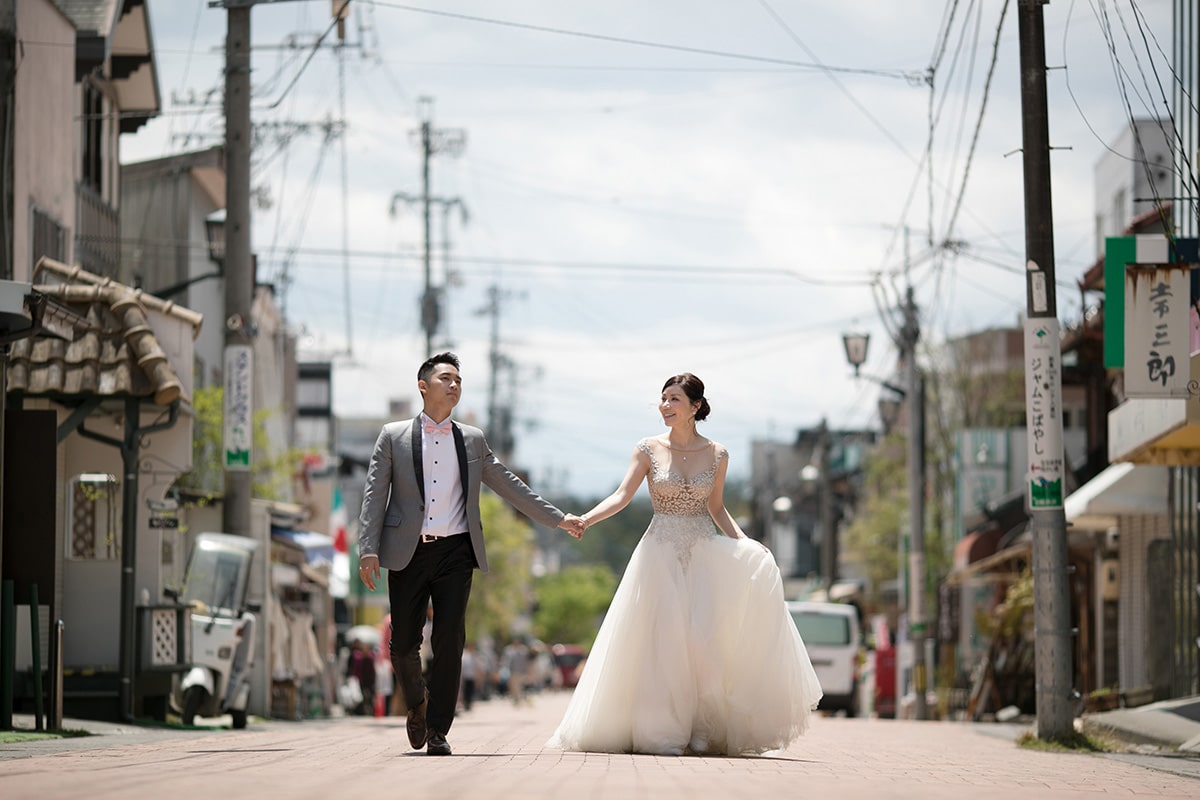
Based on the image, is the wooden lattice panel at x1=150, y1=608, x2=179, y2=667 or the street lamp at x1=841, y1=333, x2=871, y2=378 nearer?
the wooden lattice panel at x1=150, y1=608, x2=179, y2=667

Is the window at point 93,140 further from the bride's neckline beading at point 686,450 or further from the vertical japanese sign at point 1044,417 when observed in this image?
the bride's neckline beading at point 686,450

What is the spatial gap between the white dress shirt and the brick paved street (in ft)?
4.30

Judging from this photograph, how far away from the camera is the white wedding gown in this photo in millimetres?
10867

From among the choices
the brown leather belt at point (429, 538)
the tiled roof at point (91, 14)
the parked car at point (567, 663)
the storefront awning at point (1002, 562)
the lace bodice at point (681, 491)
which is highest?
the tiled roof at point (91, 14)

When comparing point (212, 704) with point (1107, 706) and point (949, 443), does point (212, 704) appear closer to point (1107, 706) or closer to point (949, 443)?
point (1107, 706)

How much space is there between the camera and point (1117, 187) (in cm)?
3884

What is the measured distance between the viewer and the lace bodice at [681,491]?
1131 cm

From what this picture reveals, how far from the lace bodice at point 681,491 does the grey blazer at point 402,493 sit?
946mm

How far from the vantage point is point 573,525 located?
1129 centimetres

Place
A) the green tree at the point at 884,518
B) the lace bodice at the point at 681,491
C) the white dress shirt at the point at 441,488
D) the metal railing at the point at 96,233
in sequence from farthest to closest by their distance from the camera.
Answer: the green tree at the point at 884,518
the metal railing at the point at 96,233
the lace bodice at the point at 681,491
the white dress shirt at the point at 441,488

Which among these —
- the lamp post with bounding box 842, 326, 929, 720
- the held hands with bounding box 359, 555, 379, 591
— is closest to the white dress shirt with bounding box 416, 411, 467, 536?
the held hands with bounding box 359, 555, 379, 591

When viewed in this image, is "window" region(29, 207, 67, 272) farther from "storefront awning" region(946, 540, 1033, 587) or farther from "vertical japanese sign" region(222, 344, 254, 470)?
"storefront awning" region(946, 540, 1033, 587)

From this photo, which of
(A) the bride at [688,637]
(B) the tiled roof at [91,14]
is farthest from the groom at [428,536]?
(B) the tiled roof at [91,14]

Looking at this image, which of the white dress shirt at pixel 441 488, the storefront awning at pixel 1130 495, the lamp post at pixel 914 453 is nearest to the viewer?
the white dress shirt at pixel 441 488
